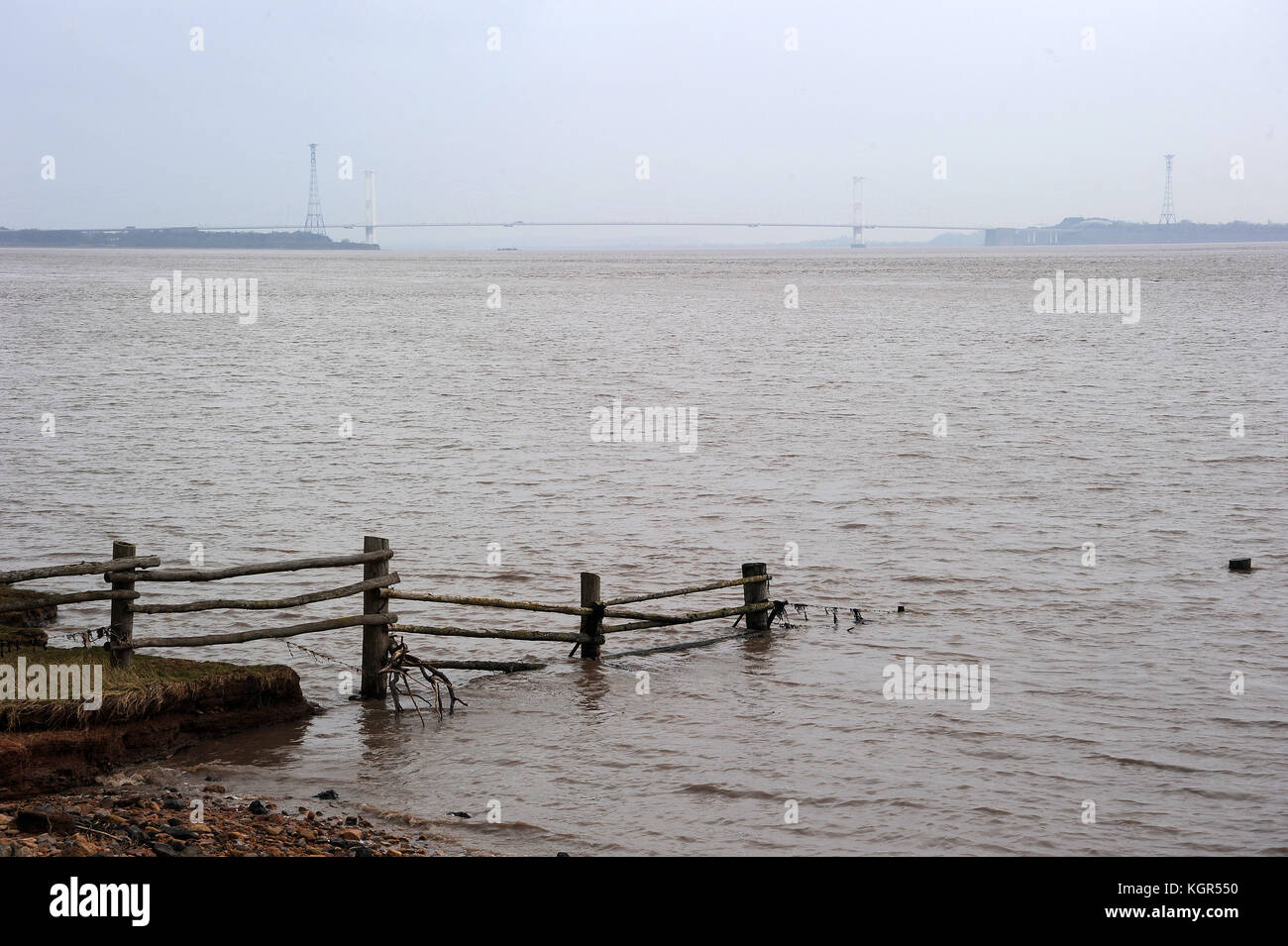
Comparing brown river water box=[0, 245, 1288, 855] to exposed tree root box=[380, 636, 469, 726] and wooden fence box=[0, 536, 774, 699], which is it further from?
wooden fence box=[0, 536, 774, 699]

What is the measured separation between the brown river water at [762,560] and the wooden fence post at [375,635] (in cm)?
27

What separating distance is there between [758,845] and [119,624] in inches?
208

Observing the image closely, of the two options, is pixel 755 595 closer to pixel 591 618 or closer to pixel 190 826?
pixel 591 618

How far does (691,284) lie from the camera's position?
134250 millimetres

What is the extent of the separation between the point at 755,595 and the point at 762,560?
11.0 feet

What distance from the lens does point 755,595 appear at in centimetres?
1410

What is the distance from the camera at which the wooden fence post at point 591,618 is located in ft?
40.8

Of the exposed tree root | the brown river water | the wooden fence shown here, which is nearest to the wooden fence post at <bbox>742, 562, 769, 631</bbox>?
the wooden fence

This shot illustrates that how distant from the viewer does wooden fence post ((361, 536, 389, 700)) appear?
11.0 meters

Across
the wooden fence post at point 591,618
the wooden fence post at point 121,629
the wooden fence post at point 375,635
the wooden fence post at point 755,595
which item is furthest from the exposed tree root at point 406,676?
the wooden fence post at point 755,595

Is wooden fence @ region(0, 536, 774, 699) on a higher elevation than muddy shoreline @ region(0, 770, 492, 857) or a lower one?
higher
